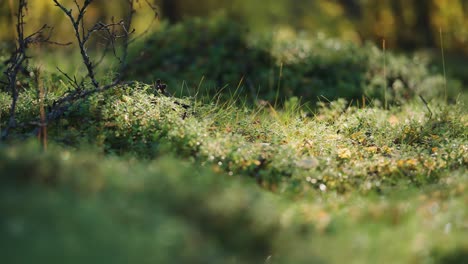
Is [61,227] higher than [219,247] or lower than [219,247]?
higher

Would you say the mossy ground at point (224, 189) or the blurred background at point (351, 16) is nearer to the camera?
the mossy ground at point (224, 189)

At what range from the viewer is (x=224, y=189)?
3.14 m

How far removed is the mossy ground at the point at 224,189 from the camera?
2545 millimetres

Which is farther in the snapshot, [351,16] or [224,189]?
[351,16]

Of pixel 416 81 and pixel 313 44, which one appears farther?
pixel 313 44

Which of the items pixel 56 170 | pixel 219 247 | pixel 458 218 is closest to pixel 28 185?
pixel 56 170

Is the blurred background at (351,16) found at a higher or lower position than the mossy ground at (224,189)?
lower

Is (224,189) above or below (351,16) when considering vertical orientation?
above

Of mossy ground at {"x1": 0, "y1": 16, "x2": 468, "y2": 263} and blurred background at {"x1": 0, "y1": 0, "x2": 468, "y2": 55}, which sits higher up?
mossy ground at {"x1": 0, "y1": 16, "x2": 468, "y2": 263}

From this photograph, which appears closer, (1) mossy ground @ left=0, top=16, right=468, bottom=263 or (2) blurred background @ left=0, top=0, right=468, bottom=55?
(1) mossy ground @ left=0, top=16, right=468, bottom=263

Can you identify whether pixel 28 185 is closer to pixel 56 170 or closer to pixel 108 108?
pixel 56 170

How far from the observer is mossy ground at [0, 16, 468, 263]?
2.54 meters

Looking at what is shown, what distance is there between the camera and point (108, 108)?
180 inches

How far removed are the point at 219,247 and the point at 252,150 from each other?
140 centimetres
